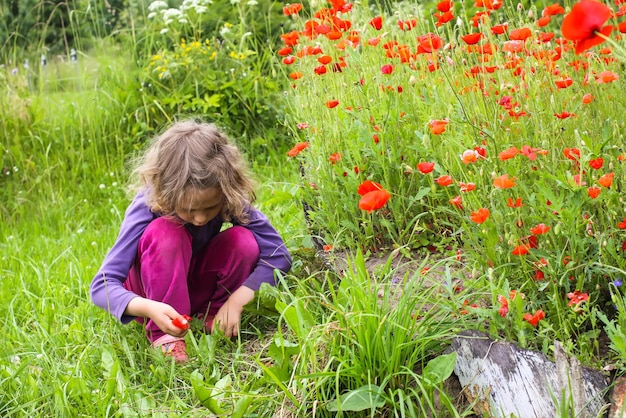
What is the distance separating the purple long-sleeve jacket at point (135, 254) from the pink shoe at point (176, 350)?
150 mm

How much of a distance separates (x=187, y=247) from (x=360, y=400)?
34.4 inches

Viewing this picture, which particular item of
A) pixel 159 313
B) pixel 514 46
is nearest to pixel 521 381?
pixel 514 46

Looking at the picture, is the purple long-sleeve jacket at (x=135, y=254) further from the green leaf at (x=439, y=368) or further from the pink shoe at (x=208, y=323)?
the green leaf at (x=439, y=368)

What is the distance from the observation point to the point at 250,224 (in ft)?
8.70

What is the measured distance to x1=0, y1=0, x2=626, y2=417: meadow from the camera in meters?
1.83

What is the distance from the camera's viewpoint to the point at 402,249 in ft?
7.11

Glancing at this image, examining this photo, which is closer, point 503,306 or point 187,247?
point 503,306

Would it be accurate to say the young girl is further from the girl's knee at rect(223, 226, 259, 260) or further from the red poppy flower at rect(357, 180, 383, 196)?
the red poppy flower at rect(357, 180, 383, 196)

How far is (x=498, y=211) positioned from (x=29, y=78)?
4401mm

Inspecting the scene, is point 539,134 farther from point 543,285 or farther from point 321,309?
point 321,309

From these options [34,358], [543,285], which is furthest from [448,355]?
[34,358]

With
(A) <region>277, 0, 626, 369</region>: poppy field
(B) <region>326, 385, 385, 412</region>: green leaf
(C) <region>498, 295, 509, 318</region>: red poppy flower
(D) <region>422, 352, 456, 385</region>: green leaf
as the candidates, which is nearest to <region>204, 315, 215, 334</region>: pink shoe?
(A) <region>277, 0, 626, 369</region>: poppy field

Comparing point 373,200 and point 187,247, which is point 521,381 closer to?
point 373,200

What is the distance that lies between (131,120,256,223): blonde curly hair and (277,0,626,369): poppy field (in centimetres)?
32
